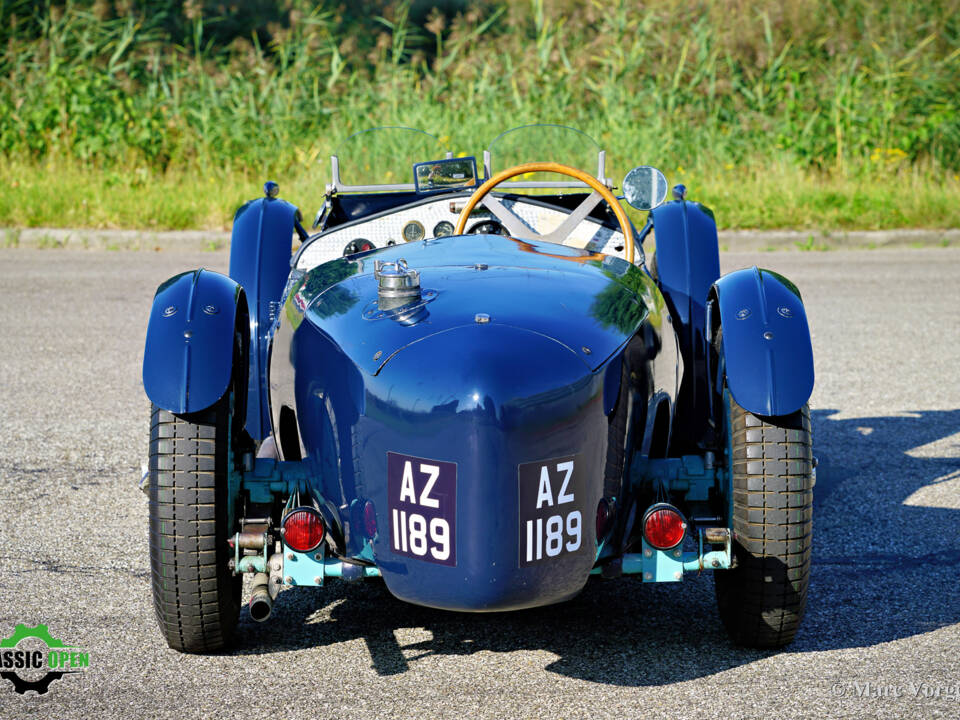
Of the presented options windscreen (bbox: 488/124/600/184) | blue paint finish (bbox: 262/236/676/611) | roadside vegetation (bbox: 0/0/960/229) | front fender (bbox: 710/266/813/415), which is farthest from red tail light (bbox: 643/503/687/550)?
roadside vegetation (bbox: 0/0/960/229)

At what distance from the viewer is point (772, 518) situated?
10.8 feet

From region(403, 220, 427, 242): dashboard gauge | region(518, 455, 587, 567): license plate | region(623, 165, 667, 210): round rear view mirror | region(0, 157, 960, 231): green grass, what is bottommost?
region(0, 157, 960, 231): green grass

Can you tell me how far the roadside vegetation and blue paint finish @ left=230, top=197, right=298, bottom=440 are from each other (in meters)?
6.16

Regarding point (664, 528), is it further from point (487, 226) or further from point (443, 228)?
point (443, 228)

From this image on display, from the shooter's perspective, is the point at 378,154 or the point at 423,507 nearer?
the point at 423,507

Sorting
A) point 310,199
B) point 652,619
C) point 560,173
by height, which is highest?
point 560,173

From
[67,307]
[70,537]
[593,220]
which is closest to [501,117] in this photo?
[67,307]

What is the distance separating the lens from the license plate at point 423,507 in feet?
9.41

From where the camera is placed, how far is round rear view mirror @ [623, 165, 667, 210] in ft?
14.9

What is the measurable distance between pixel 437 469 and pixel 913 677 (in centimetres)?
153

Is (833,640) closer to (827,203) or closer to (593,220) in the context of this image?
(593,220)

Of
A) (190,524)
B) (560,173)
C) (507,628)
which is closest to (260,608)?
(190,524)

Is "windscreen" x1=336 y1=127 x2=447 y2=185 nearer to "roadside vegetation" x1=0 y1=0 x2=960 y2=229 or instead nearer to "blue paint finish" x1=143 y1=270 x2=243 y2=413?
"blue paint finish" x1=143 y1=270 x2=243 y2=413

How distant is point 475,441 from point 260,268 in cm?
237
